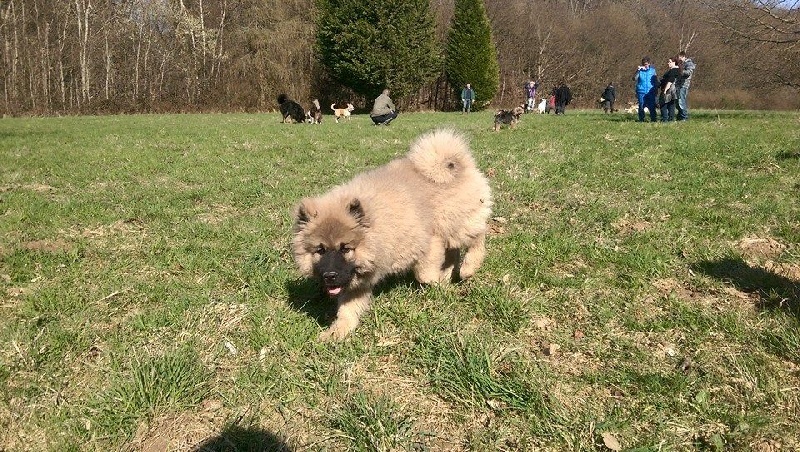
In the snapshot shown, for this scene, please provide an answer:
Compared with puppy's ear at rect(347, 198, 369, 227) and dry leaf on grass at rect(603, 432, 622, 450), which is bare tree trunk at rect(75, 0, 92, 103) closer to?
puppy's ear at rect(347, 198, 369, 227)

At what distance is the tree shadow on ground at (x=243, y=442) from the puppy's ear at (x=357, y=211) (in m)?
1.61

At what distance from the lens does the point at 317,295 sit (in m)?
4.38

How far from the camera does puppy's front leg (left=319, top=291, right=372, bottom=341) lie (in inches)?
146

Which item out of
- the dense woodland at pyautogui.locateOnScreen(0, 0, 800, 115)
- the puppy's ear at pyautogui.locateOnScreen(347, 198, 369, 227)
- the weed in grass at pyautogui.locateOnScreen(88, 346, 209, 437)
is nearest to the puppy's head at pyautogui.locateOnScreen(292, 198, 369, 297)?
the puppy's ear at pyautogui.locateOnScreen(347, 198, 369, 227)

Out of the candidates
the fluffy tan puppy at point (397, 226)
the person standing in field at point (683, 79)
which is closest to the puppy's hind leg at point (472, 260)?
the fluffy tan puppy at point (397, 226)

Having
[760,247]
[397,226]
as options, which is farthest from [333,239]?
[760,247]

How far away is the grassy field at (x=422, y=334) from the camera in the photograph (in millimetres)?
2693

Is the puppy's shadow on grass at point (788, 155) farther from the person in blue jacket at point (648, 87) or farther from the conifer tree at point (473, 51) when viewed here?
the conifer tree at point (473, 51)

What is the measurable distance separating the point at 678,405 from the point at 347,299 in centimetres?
234

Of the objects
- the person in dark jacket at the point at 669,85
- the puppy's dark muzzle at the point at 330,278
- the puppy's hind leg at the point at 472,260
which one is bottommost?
the puppy's hind leg at the point at 472,260

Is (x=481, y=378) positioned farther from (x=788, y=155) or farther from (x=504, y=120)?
(x=504, y=120)

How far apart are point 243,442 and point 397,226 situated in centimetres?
188

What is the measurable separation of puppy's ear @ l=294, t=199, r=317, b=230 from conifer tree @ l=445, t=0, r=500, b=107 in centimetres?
3914

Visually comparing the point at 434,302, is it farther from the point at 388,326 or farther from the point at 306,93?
the point at 306,93
